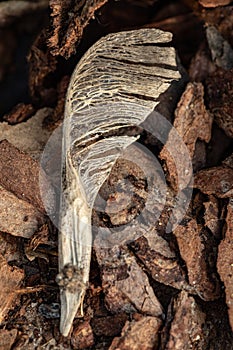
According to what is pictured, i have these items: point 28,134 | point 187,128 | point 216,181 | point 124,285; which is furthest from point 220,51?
point 124,285

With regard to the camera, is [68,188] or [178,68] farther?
[178,68]

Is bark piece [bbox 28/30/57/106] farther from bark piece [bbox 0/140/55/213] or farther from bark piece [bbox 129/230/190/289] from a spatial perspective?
bark piece [bbox 129/230/190/289]

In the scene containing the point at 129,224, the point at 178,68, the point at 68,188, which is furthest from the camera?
the point at 178,68

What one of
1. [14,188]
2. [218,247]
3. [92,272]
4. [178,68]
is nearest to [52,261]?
[92,272]

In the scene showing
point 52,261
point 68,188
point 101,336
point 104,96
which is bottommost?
point 101,336

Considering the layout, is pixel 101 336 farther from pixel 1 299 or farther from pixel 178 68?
pixel 178 68

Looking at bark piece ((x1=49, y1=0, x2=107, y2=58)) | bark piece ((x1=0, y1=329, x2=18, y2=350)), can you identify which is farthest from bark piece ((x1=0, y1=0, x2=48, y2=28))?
bark piece ((x1=0, y1=329, x2=18, y2=350))
